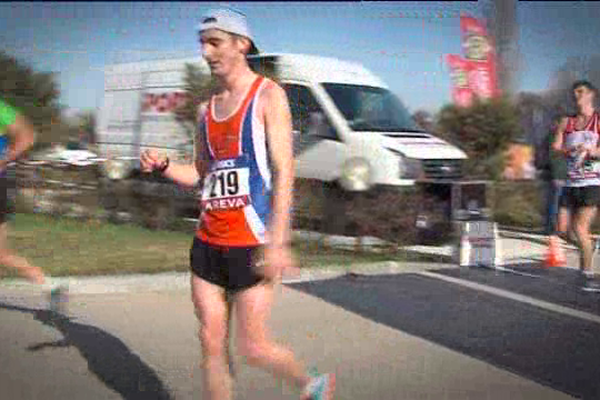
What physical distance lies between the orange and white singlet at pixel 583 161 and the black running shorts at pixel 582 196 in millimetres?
42

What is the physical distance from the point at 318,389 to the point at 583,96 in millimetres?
4453

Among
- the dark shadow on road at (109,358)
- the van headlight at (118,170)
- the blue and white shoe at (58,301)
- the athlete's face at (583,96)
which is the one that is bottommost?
the dark shadow on road at (109,358)

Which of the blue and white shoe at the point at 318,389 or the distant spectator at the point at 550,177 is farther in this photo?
the distant spectator at the point at 550,177

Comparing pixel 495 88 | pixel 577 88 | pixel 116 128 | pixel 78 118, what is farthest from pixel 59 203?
pixel 577 88

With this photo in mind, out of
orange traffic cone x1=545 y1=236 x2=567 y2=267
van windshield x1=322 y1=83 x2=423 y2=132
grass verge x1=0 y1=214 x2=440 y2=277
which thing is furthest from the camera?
van windshield x1=322 y1=83 x2=423 y2=132

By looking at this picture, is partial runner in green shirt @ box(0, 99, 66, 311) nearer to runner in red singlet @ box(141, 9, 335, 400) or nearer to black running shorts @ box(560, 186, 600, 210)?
runner in red singlet @ box(141, 9, 335, 400)

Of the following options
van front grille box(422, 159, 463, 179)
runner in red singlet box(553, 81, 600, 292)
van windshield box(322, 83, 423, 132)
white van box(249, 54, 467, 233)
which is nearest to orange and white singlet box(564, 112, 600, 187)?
runner in red singlet box(553, 81, 600, 292)

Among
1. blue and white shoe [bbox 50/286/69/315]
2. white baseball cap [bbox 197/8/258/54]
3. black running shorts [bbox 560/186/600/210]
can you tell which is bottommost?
blue and white shoe [bbox 50/286/69/315]

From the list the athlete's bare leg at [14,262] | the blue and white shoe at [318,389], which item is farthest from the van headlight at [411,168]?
the blue and white shoe at [318,389]

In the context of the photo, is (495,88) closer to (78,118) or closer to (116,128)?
(78,118)

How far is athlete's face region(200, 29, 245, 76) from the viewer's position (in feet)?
10.8

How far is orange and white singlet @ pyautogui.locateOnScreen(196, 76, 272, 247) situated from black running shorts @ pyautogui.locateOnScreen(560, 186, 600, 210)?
14.0 ft

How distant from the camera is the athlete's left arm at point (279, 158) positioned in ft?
10.5

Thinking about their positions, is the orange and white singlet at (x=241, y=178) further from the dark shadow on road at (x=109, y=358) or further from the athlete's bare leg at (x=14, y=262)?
the athlete's bare leg at (x=14, y=262)
